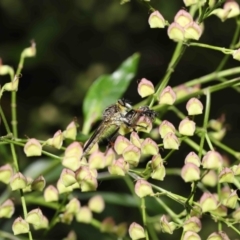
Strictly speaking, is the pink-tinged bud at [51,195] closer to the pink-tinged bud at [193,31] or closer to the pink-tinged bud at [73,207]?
the pink-tinged bud at [73,207]

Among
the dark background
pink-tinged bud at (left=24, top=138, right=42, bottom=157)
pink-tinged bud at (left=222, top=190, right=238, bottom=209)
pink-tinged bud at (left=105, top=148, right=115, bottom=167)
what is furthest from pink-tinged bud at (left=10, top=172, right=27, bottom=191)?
the dark background

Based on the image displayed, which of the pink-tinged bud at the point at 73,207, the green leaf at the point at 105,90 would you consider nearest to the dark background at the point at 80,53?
the green leaf at the point at 105,90

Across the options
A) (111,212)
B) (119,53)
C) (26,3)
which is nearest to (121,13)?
(119,53)

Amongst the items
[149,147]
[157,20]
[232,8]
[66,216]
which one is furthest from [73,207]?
[232,8]

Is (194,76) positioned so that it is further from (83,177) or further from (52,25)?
(83,177)

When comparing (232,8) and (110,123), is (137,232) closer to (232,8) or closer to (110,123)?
(110,123)

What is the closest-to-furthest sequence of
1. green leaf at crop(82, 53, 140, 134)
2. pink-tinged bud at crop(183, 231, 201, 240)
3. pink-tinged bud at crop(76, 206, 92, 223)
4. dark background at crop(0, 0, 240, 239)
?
pink-tinged bud at crop(183, 231, 201, 240) → pink-tinged bud at crop(76, 206, 92, 223) → green leaf at crop(82, 53, 140, 134) → dark background at crop(0, 0, 240, 239)

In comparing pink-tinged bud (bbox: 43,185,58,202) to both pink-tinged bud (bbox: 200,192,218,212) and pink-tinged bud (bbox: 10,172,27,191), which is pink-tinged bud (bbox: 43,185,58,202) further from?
pink-tinged bud (bbox: 200,192,218,212)
